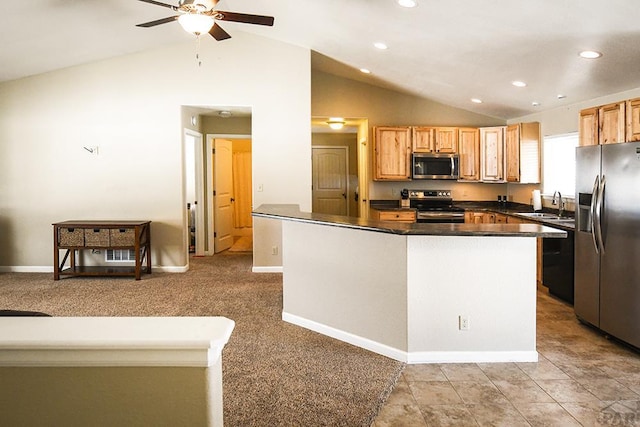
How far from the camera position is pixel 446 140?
7555 millimetres

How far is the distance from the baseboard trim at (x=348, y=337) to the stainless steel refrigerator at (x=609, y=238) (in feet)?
5.75

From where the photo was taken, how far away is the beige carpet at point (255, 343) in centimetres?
275

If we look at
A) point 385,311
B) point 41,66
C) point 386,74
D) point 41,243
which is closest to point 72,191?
point 41,243

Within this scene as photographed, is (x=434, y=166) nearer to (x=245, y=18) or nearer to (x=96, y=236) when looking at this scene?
(x=245, y=18)

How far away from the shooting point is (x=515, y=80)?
5465mm

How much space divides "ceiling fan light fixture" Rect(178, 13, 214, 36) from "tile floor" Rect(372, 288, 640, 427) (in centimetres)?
289

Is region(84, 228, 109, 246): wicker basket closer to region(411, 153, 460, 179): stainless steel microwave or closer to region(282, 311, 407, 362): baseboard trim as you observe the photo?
region(282, 311, 407, 362): baseboard trim

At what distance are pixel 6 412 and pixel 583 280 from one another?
4277 mm

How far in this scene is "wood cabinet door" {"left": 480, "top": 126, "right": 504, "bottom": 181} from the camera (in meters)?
7.31

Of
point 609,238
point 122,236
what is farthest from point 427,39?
point 122,236

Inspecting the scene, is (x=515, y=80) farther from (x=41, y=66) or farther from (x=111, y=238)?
(x=41, y=66)

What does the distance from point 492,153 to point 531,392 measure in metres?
5.05

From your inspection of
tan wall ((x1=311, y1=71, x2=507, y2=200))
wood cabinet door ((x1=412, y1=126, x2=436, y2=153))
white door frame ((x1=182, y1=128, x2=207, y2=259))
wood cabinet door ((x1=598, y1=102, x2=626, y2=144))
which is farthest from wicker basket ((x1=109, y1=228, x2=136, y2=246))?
wood cabinet door ((x1=598, y1=102, x2=626, y2=144))

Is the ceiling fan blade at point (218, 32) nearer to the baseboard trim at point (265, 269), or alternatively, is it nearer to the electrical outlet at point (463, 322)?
the electrical outlet at point (463, 322)
